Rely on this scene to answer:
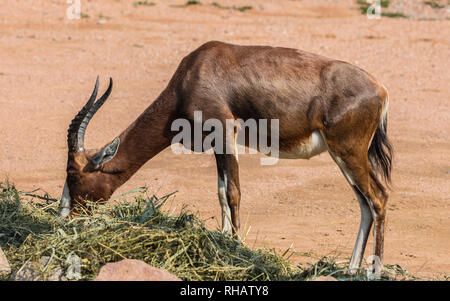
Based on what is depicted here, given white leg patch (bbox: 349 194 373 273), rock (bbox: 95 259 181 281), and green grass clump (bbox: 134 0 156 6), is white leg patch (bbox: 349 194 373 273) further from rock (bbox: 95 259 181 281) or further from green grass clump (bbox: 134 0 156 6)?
green grass clump (bbox: 134 0 156 6)

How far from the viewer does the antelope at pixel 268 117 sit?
6.73 m

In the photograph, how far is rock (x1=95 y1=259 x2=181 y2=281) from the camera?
4.94 m

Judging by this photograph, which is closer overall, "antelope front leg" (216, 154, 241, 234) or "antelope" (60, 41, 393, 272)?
"antelope" (60, 41, 393, 272)

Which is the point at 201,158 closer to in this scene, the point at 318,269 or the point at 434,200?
the point at 434,200

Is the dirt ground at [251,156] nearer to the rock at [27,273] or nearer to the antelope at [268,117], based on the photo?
the antelope at [268,117]

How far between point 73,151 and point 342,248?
2690 mm

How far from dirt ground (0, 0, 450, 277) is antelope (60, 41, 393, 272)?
0.62 m

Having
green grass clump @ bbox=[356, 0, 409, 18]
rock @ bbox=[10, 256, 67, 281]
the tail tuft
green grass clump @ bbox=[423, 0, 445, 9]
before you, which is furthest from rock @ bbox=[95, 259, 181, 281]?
green grass clump @ bbox=[423, 0, 445, 9]

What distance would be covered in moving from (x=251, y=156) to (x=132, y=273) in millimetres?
5989

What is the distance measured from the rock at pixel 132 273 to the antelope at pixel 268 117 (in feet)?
5.61

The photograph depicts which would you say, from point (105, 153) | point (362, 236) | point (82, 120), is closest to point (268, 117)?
point (362, 236)

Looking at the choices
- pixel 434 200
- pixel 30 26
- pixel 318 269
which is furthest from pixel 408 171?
pixel 30 26

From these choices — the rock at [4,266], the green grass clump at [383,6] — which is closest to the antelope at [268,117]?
the rock at [4,266]
